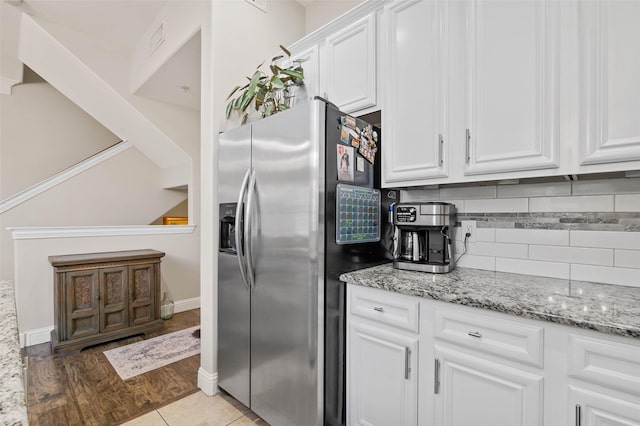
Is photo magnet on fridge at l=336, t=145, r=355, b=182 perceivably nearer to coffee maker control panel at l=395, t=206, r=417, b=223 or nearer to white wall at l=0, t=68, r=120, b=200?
coffee maker control panel at l=395, t=206, r=417, b=223

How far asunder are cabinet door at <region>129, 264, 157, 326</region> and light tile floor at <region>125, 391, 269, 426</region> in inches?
52.6

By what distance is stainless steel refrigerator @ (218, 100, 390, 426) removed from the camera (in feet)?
5.03

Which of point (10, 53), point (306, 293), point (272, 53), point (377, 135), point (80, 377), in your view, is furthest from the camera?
point (10, 53)

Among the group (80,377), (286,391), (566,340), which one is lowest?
(80,377)

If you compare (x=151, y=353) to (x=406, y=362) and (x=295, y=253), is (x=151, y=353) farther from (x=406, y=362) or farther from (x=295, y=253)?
(x=406, y=362)

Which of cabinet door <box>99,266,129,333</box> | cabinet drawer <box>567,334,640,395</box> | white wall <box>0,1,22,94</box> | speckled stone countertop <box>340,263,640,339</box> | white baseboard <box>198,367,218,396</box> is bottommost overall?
white baseboard <box>198,367,218,396</box>

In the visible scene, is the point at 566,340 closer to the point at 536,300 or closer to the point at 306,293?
the point at 536,300

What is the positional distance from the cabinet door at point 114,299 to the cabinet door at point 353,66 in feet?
8.35

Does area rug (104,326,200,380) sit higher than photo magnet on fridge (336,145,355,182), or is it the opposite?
photo magnet on fridge (336,145,355,182)

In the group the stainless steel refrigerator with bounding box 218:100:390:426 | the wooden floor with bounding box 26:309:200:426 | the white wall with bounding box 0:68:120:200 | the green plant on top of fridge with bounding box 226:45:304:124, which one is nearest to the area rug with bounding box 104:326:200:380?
the wooden floor with bounding box 26:309:200:426

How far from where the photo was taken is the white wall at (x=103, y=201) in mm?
3527

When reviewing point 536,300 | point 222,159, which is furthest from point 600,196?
point 222,159

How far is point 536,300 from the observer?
115 centimetres

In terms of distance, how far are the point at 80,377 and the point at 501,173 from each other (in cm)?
306
